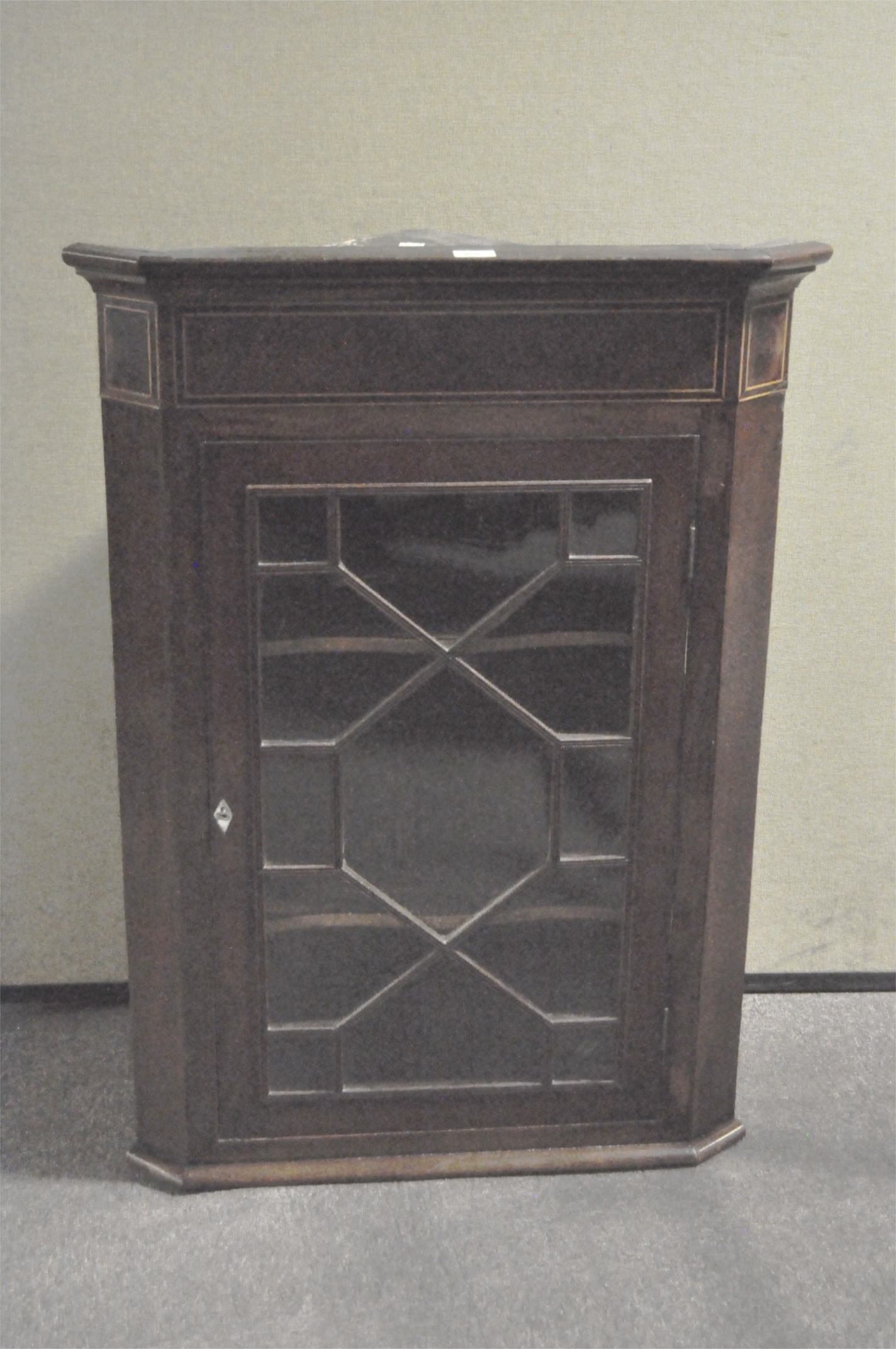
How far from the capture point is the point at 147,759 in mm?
1932

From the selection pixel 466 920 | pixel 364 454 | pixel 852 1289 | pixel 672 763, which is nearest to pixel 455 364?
pixel 364 454

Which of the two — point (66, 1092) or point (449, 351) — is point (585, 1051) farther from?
point (449, 351)

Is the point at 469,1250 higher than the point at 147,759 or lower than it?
lower

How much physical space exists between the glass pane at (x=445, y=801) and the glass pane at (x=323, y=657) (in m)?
0.04

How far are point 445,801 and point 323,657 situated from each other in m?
0.26

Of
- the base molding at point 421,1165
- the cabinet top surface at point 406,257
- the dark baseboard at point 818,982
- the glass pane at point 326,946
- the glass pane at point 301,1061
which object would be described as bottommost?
the base molding at point 421,1165

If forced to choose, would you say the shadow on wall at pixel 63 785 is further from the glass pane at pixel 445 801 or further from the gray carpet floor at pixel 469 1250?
the glass pane at pixel 445 801

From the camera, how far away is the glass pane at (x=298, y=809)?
6.31 ft

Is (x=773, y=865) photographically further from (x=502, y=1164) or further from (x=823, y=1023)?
(x=502, y=1164)

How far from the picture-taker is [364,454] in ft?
5.92

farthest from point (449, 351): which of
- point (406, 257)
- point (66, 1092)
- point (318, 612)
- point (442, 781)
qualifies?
point (66, 1092)

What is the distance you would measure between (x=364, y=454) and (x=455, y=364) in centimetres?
15

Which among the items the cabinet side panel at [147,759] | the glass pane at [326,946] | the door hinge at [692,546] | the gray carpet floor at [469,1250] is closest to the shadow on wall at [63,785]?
the gray carpet floor at [469,1250]

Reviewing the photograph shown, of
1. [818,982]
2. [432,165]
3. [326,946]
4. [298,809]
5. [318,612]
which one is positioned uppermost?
[432,165]
